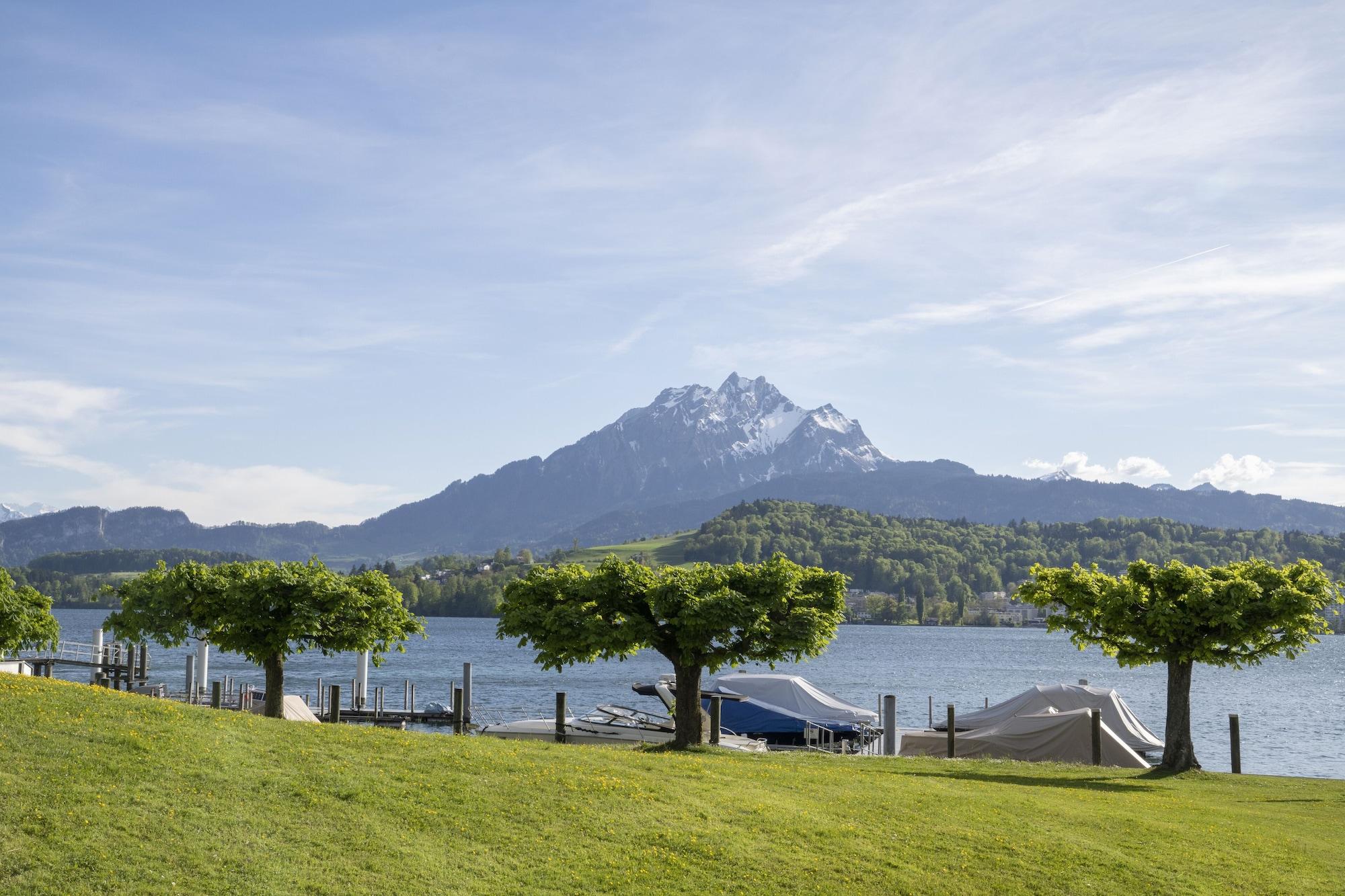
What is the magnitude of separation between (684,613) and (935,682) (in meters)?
84.3

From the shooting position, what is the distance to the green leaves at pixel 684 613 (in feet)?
94.9

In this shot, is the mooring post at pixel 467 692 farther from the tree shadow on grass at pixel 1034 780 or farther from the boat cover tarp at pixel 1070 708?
the tree shadow on grass at pixel 1034 780

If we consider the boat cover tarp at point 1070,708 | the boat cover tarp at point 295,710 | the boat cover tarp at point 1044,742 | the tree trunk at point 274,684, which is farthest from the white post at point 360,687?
the boat cover tarp at point 1044,742

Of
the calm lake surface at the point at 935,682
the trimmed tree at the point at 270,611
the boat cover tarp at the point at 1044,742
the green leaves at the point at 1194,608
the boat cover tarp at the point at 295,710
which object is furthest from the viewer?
the calm lake surface at the point at 935,682

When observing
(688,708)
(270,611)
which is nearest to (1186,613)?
(688,708)

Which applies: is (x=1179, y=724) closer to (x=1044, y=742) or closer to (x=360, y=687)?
(x=1044, y=742)

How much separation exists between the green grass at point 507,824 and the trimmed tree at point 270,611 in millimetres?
10444

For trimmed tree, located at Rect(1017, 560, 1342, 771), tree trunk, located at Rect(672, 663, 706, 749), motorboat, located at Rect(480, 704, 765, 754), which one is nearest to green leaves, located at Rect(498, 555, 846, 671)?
tree trunk, located at Rect(672, 663, 706, 749)

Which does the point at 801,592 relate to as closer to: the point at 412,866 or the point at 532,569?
the point at 532,569

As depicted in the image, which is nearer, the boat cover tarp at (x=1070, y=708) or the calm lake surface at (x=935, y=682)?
the boat cover tarp at (x=1070, y=708)

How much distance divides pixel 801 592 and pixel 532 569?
7.21m

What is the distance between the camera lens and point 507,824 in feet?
53.8

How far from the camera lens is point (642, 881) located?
1489 centimetres

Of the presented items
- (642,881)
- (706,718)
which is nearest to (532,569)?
(706,718)
